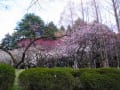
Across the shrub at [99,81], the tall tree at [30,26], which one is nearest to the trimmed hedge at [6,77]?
the shrub at [99,81]

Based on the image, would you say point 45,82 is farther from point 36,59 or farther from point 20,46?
point 20,46

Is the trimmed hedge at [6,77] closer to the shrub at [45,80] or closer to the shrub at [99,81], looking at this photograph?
the shrub at [45,80]

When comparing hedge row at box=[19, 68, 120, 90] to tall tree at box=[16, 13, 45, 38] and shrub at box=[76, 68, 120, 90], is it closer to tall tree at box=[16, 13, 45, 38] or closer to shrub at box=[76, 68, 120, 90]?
shrub at box=[76, 68, 120, 90]

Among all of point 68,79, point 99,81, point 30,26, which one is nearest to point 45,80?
point 68,79

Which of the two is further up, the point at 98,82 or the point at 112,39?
the point at 112,39

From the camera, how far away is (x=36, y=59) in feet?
88.7

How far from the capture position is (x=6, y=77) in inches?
289

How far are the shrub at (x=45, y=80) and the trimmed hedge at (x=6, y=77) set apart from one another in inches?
13.1

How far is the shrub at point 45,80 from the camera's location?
7.41 meters

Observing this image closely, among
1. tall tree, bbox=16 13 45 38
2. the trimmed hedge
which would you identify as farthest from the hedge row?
tall tree, bbox=16 13 45 38

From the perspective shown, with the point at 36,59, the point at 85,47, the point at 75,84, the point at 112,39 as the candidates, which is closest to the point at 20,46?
the point at 36,59

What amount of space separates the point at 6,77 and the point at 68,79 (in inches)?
79.0

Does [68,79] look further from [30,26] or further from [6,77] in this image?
[30,26]

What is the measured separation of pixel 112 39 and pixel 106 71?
16103mm
